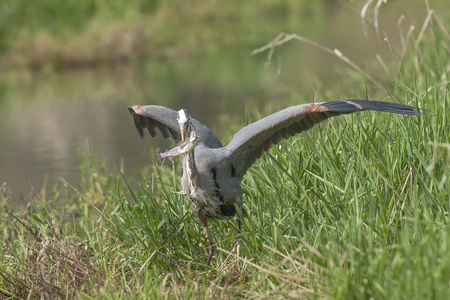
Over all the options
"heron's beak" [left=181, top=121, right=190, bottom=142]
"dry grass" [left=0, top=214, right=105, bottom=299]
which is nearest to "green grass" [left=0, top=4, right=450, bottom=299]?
"dry grass" [left=0, top=214, right=105, bottom=299]

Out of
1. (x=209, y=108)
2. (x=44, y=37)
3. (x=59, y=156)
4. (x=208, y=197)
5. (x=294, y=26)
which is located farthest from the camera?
(x=294, y=26)

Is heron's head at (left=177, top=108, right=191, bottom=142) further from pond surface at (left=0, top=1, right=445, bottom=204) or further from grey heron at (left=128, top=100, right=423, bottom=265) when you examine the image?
pond surface at (left=0, top=1, right=445, bottom=204)

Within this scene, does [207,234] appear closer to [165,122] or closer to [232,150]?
[232,150]

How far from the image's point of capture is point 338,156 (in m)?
4.00

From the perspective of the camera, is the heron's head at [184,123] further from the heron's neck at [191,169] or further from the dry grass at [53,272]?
the dry grass at [53,272]

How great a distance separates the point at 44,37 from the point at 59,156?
213 inches

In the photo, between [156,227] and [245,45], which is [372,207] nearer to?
[156,227]

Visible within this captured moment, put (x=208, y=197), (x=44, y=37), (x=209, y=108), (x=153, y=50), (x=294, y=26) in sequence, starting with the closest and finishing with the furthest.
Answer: (x=208, y=197) < (x=209, y=108) < (x=44, y=37) < (x=153, y=50) < (x=294, y=26)

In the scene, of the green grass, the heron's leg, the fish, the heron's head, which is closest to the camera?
the green grass

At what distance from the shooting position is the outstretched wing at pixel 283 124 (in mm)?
3412

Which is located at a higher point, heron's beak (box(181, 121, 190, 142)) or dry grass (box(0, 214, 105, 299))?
heron's beak (box(181, 121, 190, 142))

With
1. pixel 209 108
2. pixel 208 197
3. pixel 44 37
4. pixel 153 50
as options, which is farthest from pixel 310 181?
pixel 153 50

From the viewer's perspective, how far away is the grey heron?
3.42 metres

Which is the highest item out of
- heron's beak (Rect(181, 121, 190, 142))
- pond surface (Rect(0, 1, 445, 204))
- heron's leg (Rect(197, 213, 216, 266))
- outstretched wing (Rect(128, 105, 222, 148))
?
heron's beak (Rect(181, 121, 190, 142))
